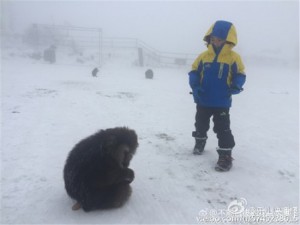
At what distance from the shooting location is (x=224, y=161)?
15.0 ft

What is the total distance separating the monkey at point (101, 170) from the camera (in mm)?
3080

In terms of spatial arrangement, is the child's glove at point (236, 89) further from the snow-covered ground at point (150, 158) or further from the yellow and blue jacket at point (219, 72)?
the snow-covered ground at point (150, 158)

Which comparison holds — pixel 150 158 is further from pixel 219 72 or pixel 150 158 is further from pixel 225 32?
pixel 225 32

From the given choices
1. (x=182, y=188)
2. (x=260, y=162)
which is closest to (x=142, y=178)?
(x=182, y=188)

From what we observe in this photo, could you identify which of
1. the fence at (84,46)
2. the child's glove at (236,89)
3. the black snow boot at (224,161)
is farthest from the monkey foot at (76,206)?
the fence at (84,46)

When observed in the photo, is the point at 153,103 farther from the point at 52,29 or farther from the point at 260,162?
the point at 52,29

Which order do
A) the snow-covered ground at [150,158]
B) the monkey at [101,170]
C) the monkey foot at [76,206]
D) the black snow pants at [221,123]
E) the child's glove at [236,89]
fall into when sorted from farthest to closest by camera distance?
1. the black snow pants at [221,123]
2. the child's glove at [236,89]
3. the snow-covered ground at [150,158]
4. the monkey foot at [76,206]
5. the monkey at [101,170]

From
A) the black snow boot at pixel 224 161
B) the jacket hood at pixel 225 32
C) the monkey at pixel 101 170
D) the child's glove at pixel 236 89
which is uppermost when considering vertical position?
the jacket hood at pixel 225 32

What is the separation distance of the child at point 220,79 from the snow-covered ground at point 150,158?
18.1 inches

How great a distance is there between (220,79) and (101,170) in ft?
7.41

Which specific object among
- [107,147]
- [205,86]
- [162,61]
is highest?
[205,86]

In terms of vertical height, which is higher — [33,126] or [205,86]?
[205,86]

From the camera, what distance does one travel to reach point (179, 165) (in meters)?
4.68

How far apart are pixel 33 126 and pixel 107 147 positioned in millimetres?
3609
